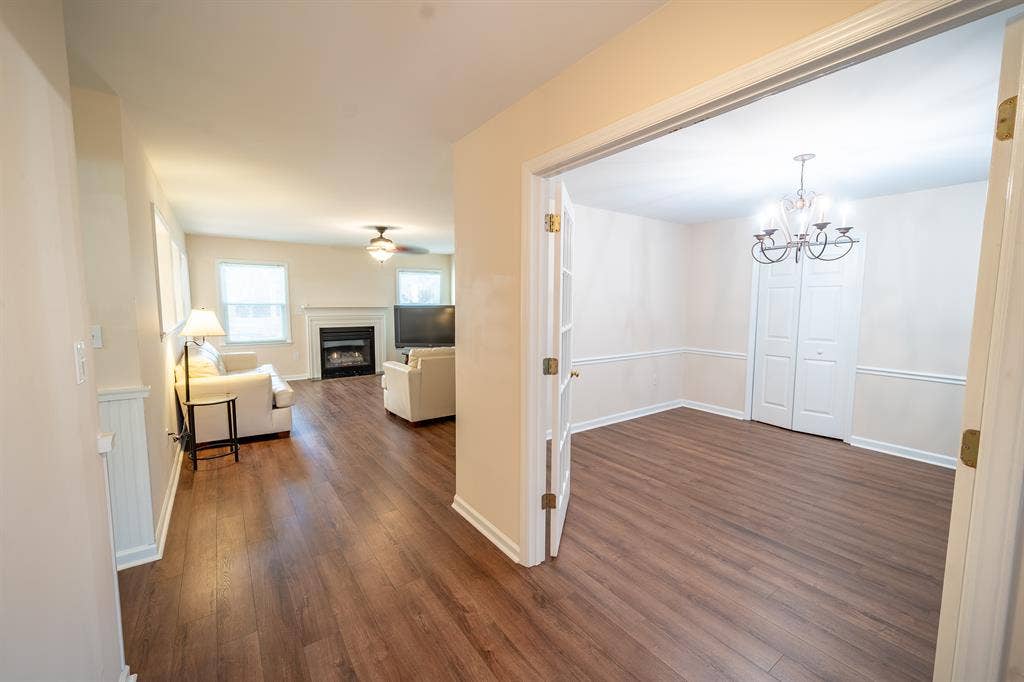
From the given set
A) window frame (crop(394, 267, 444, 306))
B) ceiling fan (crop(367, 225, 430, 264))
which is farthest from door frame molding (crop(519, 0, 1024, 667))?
window frame (crop(394, 267, 444, 306))

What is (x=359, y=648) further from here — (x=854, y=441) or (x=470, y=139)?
(x=854, y=441)

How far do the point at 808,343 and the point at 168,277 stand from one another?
6522 millimetres

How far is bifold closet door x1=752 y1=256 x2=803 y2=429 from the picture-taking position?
4582 millimetres

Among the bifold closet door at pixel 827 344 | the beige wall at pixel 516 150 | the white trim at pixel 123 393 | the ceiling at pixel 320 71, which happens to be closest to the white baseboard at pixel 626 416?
the bifold closet door at pixel 827 344

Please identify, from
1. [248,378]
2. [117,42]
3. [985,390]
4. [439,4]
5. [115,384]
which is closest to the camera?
[985,390]

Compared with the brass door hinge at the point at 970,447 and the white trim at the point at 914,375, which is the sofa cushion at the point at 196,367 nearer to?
the brass door hinge at the point at 970,447

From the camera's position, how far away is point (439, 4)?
1.41 m

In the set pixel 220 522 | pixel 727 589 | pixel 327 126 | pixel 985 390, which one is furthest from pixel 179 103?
pixel 727 589

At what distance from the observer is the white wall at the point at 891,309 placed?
11.6 ft

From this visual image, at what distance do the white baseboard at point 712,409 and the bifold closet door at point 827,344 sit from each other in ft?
1.97

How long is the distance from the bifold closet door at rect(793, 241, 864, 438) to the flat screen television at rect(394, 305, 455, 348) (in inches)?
219

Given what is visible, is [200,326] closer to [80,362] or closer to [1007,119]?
[80,362]

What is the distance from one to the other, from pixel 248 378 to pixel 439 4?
3.77 m

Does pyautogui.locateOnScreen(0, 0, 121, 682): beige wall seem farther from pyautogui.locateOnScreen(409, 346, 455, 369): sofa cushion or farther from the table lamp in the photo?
pyautogui.locateOnScreen(409, 346, 455, 369): sofa cushion
